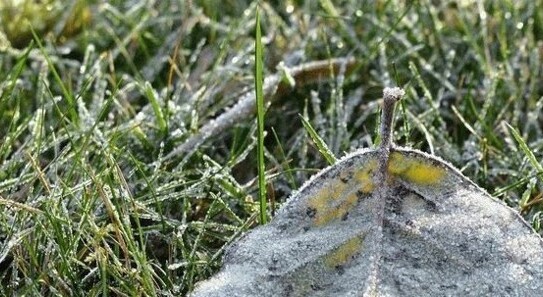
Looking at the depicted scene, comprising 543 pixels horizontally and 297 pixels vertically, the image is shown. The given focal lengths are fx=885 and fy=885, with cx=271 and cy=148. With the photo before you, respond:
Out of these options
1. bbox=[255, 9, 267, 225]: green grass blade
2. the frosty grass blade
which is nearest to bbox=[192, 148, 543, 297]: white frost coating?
the frosty grass blade

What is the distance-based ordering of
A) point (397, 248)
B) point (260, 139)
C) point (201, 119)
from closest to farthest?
point (397, 248), point (260, 139), point (201, 119)

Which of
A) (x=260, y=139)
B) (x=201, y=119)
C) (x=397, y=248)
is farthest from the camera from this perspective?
(x=201, y=119)

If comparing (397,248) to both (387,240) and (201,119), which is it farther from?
(201,119)

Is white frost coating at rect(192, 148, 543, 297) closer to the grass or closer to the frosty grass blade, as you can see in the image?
the frosty grass blade

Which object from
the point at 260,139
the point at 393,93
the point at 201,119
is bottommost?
the point at 201,119

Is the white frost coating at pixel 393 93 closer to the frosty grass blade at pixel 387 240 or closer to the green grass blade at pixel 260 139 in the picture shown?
the frosty grass blade at pixel 387 240

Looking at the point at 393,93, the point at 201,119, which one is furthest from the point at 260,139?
the point at 201,119

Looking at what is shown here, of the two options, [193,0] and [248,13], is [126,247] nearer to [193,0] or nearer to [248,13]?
[248,13]
